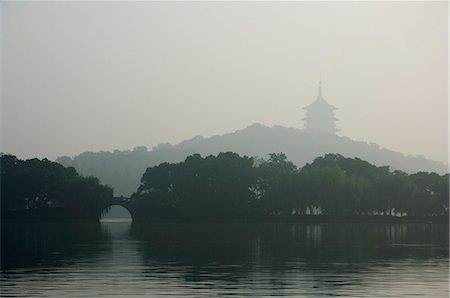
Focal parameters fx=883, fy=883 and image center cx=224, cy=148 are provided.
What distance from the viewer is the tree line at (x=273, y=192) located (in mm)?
104438

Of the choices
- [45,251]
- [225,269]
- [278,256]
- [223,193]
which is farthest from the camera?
[223,193]

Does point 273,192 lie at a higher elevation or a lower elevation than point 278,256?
higher

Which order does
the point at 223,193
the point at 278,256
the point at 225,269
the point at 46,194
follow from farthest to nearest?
the point at 223,193 → the point at 46,194 → the point at 278,256 → the point at 225,269

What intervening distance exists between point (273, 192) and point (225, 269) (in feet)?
237

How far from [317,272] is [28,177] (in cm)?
7823

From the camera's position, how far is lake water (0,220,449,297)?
29.2 m

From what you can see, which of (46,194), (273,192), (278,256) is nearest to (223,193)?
(273,192)

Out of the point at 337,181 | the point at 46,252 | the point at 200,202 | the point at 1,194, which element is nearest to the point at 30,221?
the point at 1,194

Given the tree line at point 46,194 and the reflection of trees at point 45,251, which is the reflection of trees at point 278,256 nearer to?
the reflection of trees at point 45,251

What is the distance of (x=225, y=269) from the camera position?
36.7 meters

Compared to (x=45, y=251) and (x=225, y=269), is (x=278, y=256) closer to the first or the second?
(x=225, y=269)

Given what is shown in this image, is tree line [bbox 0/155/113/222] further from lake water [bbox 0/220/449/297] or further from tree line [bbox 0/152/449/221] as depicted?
lake water [bbox 0/220/449/297]

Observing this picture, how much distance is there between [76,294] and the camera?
92.3 feet

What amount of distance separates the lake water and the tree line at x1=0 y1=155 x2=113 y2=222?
165 feet
